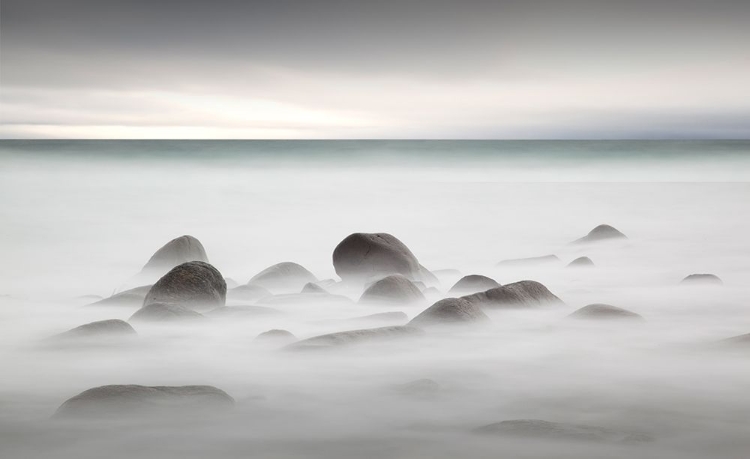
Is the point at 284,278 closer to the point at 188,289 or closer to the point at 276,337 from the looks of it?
the point at 188,289

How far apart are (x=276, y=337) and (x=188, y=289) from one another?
3.66 feet

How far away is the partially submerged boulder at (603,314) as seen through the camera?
17.1 ft

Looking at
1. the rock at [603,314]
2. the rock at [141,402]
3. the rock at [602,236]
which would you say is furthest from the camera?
the rock at [602,236]

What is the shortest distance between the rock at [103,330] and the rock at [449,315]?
5.26 feet

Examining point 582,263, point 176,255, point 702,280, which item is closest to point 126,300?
point 176,255

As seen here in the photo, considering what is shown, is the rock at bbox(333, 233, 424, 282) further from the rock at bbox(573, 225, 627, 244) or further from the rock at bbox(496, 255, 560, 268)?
the rock at bbox(573, 225, 627, 244)

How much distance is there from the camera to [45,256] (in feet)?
31.9

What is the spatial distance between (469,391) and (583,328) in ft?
4.88

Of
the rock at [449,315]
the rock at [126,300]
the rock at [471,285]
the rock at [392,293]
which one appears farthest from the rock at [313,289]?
the rock at [449,315]

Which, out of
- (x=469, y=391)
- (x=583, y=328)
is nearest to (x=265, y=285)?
(x=583, y=328)

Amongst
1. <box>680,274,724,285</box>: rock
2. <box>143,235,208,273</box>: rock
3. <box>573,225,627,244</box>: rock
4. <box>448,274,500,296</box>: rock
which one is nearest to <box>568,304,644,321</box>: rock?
<box>448,274,500,296</box>: rock

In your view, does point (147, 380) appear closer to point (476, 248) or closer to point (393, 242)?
point (393, 242)

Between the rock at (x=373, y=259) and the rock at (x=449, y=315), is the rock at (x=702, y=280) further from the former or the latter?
the rock at (x=449, y=315)

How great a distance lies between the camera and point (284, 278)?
6.95 m
